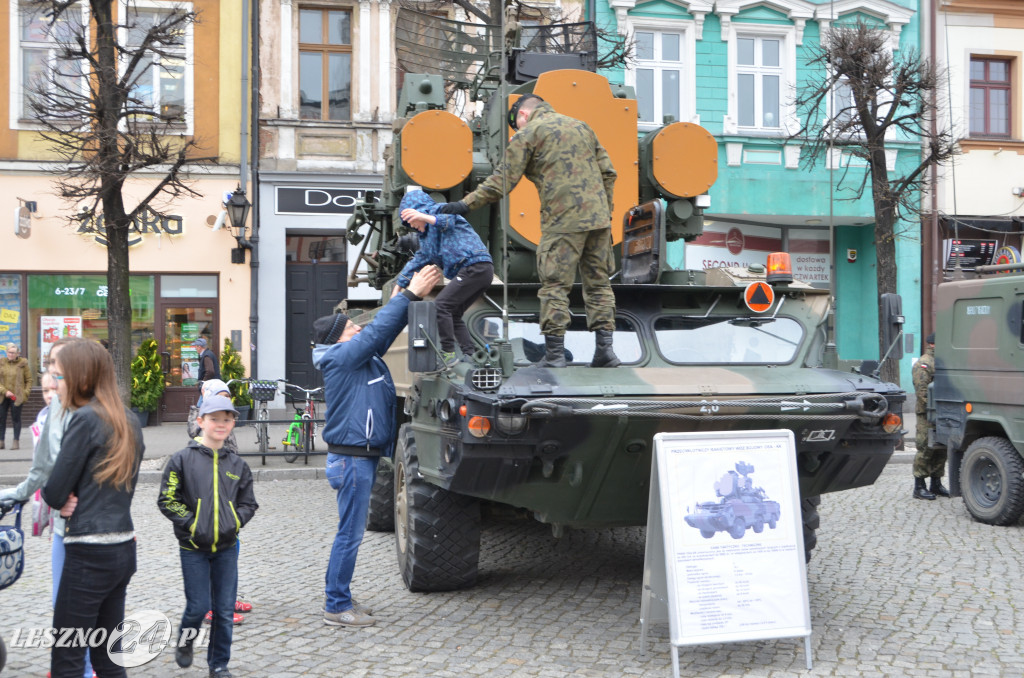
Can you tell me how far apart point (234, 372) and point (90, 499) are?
13.6 metres

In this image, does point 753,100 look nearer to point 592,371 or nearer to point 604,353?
point 604,353

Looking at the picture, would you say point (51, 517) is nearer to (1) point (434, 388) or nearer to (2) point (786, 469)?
(1) point (434, 388)

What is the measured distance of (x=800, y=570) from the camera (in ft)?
16.8

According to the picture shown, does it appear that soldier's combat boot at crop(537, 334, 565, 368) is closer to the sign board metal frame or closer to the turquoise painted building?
the sign board metal frame

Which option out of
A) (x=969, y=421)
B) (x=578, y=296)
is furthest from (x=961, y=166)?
(x=578, y=296)

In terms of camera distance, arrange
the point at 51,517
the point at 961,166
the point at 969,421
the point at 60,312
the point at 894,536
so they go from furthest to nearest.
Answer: the point at 961,166
the point at 60,312
the point at 969,421
the point at 894,536
the point at 51,517

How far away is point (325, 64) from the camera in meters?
19.0

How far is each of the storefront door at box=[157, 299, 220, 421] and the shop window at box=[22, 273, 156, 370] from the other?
1.14 feet

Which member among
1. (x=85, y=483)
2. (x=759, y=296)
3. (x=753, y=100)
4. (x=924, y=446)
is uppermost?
(x=753, y=100)

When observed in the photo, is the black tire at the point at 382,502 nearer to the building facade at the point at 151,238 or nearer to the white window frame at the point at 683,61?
the building facade at the point at 151,238

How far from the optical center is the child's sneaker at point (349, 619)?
225 inches

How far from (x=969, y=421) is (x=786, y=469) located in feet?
16.7

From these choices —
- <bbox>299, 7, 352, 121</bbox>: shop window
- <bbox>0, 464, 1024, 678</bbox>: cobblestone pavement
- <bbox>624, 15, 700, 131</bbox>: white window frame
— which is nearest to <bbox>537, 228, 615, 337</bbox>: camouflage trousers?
<bbox>0, 464, 1024, 678</bbox>: cobblestone pavement

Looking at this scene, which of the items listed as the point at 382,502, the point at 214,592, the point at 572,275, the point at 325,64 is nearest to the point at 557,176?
the point at 572,275
